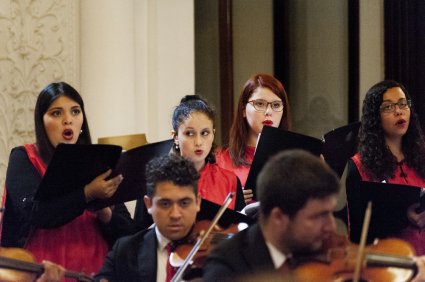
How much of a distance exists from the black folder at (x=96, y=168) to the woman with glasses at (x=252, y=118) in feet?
1.59

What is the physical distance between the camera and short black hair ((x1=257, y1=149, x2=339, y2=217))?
5.98 ft

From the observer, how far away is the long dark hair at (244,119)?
10.6 ft

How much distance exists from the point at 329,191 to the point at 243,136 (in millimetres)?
1416

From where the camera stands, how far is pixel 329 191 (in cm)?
184

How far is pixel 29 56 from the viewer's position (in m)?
3.89

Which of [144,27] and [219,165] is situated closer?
[219,165]

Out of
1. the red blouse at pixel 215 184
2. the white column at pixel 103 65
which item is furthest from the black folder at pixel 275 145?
the white column at pixel 103 65

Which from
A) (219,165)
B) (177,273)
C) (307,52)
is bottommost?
(177,273)

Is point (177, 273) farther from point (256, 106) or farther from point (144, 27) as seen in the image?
point (144, 27)

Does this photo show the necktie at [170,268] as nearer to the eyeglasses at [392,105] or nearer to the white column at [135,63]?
the eyeglasses at [392,105]

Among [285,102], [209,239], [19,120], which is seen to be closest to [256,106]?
[285,102]

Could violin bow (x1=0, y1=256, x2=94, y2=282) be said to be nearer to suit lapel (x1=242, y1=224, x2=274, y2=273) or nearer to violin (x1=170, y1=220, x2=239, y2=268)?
violin (x1=170, y1=220, x2=239, y2=268)

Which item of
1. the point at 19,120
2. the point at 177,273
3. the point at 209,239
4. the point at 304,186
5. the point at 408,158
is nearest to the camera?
the point at 304,186

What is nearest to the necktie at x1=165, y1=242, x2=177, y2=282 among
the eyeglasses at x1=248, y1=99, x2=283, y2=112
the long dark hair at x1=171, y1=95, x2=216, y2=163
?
the long dark hair at x1=171, y1=95, x2=216, y2=163
